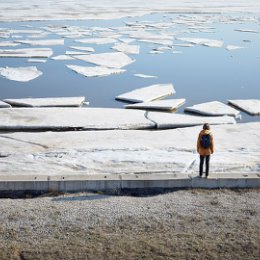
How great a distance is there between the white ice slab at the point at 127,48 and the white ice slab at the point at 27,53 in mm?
2377

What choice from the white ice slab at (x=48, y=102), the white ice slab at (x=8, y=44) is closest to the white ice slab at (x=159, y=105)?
the white ice slab at (x=48, y=102)

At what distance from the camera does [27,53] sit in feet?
49.7

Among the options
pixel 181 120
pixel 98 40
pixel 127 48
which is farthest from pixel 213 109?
pixel 98 40

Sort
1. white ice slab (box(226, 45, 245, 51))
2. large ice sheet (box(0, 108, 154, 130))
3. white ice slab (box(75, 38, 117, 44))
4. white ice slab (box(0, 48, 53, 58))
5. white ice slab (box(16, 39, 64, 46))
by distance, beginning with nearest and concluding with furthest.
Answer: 1. large ice sheet (box(0, 108, 154, 130))
2. white ice slab (box(0, 48, 53, 58))
3. white ice slab (box(226, 45, 245, 51))
4. white ice slab (box(16, 39, 64, 46))
5. white ice slab (box(75, 38, 117, 44))

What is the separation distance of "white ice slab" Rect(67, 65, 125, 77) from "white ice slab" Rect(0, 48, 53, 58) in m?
1.80

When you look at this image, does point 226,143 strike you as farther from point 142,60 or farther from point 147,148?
point 142,60

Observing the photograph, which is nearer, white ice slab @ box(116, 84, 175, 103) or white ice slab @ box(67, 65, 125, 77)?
white ice slab @ box(116, 84, 175, 103)

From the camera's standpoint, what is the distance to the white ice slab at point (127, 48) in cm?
1614

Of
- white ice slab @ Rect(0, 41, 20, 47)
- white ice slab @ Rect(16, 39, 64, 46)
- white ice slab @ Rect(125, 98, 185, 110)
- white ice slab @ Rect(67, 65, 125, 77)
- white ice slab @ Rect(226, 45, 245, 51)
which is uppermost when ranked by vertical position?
white ice slab @ Rect(226, 45, 245, 51)

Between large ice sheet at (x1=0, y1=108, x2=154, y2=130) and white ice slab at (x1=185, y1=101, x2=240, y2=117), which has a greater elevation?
white ice slab at (x1=185, y1=101, x2=240, y2=117)

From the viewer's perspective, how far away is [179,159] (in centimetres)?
655

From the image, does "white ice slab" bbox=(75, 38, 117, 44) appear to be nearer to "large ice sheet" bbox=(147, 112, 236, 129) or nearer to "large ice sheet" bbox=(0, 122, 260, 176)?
"large ice sheet" bbox=(147, 112, 236, 129)

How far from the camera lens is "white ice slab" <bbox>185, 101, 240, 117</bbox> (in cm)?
947

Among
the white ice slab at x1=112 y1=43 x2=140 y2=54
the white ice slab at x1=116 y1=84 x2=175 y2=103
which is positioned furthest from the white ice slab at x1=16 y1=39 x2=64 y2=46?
the white ice slab at x1=116 y1=84 x2=175 y2=103
